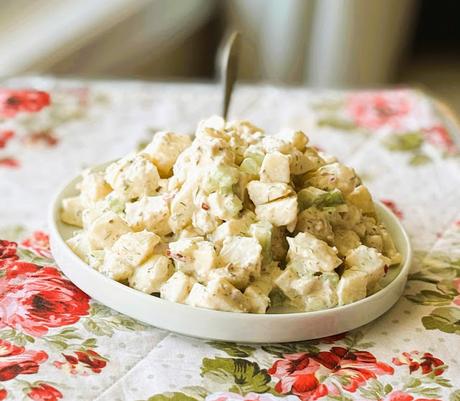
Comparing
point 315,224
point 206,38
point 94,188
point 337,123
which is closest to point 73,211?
point 94,188

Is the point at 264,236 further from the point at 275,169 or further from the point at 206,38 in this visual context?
the point at 206,38

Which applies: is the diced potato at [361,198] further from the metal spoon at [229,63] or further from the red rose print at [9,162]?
the red rose print at [9,162]

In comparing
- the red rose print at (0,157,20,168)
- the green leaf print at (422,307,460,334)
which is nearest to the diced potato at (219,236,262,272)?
the green leaf print at (422,307,460,334)

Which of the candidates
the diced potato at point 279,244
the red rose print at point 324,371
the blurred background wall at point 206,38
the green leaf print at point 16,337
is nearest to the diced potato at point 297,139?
the diced potato at point 279,244

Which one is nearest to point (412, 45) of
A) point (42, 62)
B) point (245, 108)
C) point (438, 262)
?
point (42, 62)

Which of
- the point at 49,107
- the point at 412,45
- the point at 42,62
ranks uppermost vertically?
the point at 49,107

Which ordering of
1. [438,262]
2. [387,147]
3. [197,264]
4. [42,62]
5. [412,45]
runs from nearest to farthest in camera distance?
[197,264] → [438,262] → [387,147] → [42,62] → [412,45]

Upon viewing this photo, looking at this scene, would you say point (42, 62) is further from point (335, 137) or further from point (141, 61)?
point (335, 137)
